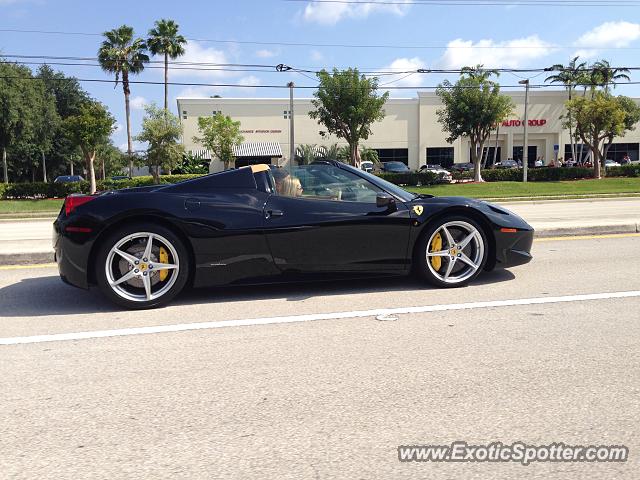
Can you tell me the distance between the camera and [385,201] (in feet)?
17.7

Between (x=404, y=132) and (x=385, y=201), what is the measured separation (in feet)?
168

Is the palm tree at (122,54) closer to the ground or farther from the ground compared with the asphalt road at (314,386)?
farther from the ground

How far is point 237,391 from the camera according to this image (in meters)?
3.26

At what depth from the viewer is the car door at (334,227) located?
5.19m

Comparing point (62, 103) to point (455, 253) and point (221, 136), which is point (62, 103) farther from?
point (455, 253)

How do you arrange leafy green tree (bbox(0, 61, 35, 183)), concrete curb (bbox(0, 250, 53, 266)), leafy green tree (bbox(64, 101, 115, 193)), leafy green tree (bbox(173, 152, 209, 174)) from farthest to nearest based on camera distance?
leafy green tree (bbox(173, 152, 209, 174))
leafy green tree (bbox(0, 61, 35, 183))
leafy green tree (bbox(64, 101, 115, 193))
concrete curb (bbox(0, 250, 53, 266))

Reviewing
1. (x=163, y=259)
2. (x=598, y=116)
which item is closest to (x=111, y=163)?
(x=598, y=116)

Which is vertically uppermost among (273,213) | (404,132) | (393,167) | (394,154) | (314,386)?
(404,132)

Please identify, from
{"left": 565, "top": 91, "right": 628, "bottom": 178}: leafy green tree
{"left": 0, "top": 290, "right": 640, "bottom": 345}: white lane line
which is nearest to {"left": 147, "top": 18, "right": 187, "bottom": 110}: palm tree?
{"left": 565, "top": 91, "right": 628, "bottom": 178}: leafy green tree

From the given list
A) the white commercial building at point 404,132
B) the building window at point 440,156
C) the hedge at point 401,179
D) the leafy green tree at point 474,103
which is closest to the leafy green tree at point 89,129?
the hedge at point 401,179

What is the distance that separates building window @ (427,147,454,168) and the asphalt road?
173ft

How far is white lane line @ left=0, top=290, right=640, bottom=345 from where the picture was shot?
4.30 metres

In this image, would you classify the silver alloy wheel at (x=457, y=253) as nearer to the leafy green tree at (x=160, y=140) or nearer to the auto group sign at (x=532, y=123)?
the leafy green tree at (x=160, y=140)

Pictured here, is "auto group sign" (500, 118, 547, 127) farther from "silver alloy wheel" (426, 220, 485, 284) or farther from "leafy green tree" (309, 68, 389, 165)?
"silver alloy wheel" (426, 220, 485, 284)
